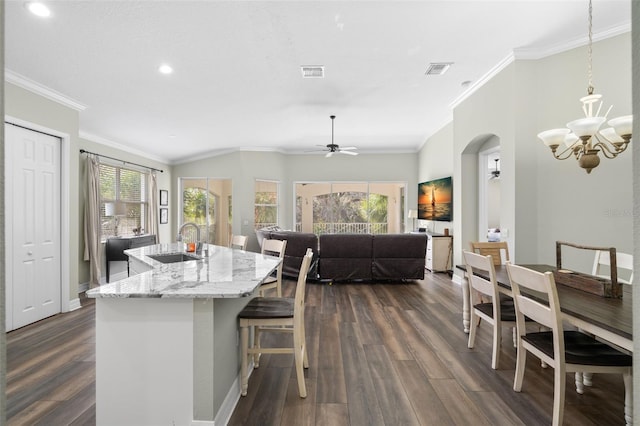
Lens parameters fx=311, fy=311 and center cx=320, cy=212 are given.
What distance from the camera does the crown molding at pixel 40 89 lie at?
10.8ft

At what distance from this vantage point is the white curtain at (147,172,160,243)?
695 centimetres

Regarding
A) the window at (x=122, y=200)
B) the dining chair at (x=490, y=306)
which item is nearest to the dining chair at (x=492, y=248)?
the dining chair at (x=490, y=306)

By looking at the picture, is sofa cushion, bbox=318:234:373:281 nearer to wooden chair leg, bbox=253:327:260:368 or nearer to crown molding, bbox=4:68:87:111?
wooden chair leg, bbox=253:327:260:368

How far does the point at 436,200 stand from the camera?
22.0 feet

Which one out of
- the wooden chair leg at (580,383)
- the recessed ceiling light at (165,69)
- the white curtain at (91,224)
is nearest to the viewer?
the wooden chair leg at (580,383)

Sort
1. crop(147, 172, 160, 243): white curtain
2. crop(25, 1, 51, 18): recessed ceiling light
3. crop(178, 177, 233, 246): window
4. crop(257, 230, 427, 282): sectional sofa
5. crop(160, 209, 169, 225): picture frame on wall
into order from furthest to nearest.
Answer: crop(178, 177, 233, 246): window < crop(160, 209, 169, 225): picture frame on wall < crop(147, 172, 160, 243): white curtain < crop(257, 230, 427, 282): sectional sofa < crop(25, 1, 51, 18): recessed ceiling light

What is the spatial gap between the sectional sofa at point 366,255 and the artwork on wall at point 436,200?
4.40 ft

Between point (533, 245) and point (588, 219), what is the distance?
59 centimetres

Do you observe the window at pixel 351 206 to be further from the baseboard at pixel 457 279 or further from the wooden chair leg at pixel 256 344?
the wooden chair leg at pixel 256 344

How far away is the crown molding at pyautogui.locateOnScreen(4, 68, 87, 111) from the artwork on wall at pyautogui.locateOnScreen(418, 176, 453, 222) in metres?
6.18

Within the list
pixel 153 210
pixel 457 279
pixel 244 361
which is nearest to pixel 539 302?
pixel 244 361

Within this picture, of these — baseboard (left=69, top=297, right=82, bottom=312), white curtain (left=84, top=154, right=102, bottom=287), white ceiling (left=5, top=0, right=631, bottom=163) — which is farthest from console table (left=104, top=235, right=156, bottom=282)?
white ceiling (left=5, top=0, right=631, bottom=163)

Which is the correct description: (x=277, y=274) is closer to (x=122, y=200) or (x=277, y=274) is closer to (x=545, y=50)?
(x=545, y=50)

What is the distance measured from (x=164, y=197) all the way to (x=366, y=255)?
5420 mm
